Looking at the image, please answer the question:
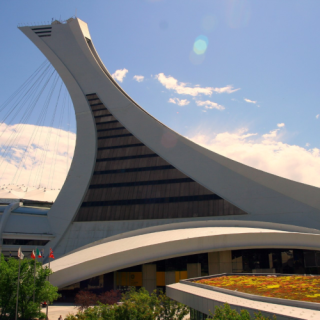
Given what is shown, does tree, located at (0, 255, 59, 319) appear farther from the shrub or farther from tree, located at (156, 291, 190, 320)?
tree, located at (156, 291, 190, 320)

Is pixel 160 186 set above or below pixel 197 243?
→ above

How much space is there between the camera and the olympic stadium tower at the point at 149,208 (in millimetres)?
27547

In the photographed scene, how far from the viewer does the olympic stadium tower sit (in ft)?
90.4

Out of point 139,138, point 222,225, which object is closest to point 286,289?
point 222,225

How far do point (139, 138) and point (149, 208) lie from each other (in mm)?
11622

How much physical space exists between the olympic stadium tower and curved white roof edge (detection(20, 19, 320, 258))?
0.45 feet

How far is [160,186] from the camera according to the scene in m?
40.8

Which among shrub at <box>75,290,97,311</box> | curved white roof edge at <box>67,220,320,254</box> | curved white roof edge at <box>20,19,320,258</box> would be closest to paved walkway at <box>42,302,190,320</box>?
shrub at <box>75,290,97,311</box>

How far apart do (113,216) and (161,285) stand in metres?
12.9

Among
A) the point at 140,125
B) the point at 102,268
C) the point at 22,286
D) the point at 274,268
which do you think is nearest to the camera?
the point at 22,286

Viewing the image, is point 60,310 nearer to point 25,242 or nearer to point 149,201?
point 25,242

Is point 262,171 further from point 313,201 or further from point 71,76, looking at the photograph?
point 71,76

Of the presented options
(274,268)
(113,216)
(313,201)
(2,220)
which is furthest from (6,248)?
(313,201)

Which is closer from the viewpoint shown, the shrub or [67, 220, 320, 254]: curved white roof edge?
the shrub
